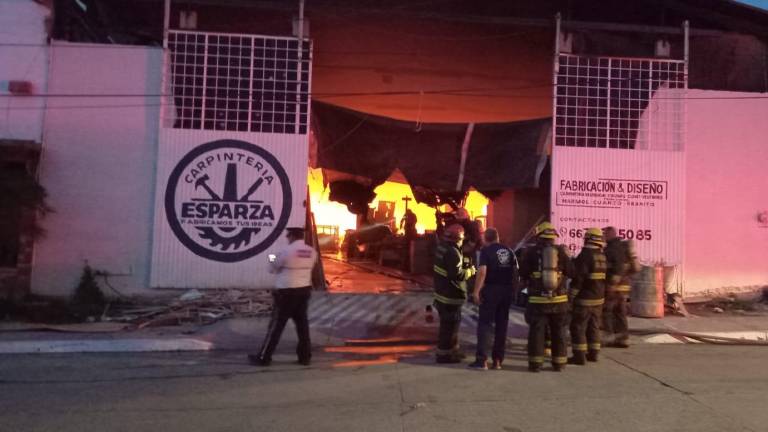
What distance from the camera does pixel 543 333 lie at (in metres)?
7.73

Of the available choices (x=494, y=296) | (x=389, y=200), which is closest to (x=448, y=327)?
(x=494, y=296)

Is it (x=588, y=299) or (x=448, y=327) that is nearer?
(x=448, y=327)

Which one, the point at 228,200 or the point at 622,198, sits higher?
the point at 622,198

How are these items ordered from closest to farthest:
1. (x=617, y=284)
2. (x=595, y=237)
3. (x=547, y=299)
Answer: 1. (x=547, y=299)
2. (x=595, y=237)
3. (x=617, y=284)

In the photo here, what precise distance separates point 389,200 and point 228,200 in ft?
31.2

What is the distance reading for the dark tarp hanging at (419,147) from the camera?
12930 millimetres

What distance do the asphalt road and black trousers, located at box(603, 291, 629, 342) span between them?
40 cm

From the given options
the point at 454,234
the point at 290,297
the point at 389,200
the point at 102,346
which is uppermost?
the point at 389,200

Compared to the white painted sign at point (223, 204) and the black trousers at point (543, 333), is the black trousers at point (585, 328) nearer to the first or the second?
the black trousers at point (543, 333)

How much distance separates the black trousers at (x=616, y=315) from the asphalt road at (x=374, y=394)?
0.40 meters

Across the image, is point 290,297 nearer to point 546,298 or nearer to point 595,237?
point 546,298

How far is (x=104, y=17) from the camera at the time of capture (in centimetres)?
1377

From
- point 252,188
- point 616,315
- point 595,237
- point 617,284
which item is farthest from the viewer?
point 252,188

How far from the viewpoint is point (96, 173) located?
38.9 ft
